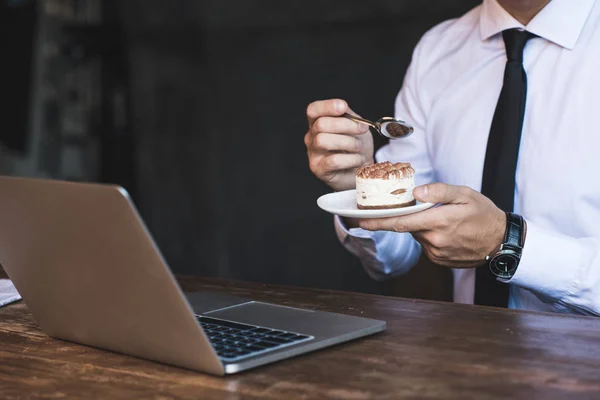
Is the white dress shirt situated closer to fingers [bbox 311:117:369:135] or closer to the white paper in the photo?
fingers [bbox 311:117:369:135]

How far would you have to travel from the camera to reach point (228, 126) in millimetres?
3816

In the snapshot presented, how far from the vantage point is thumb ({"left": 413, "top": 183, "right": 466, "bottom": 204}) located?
1430 millimetres

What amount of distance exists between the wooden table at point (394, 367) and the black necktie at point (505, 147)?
1.67 ft

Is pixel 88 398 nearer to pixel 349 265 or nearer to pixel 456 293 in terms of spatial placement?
pixel 456 293

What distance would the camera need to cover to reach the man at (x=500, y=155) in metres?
1.58

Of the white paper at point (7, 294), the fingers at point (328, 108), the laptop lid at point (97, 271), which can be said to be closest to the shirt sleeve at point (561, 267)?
the fingers at point (328, 108)

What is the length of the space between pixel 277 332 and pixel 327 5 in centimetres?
248

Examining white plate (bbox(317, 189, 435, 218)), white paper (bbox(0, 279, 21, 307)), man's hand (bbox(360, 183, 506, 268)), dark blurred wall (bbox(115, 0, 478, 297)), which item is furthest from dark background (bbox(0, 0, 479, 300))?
white paper (bbox(0, 279, 21, 307))

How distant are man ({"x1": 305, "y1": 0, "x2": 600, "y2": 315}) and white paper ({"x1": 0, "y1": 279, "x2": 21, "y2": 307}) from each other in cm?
62

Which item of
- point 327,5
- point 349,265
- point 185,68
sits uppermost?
point 327,5

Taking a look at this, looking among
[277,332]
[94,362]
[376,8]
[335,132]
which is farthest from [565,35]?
[376,8]

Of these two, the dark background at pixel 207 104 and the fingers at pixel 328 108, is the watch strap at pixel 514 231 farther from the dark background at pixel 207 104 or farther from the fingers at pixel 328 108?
the dark background at pixel 207 104

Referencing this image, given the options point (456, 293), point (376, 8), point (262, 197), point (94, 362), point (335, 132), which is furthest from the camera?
point (262, 197)

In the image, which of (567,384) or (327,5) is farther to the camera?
(327,5)
